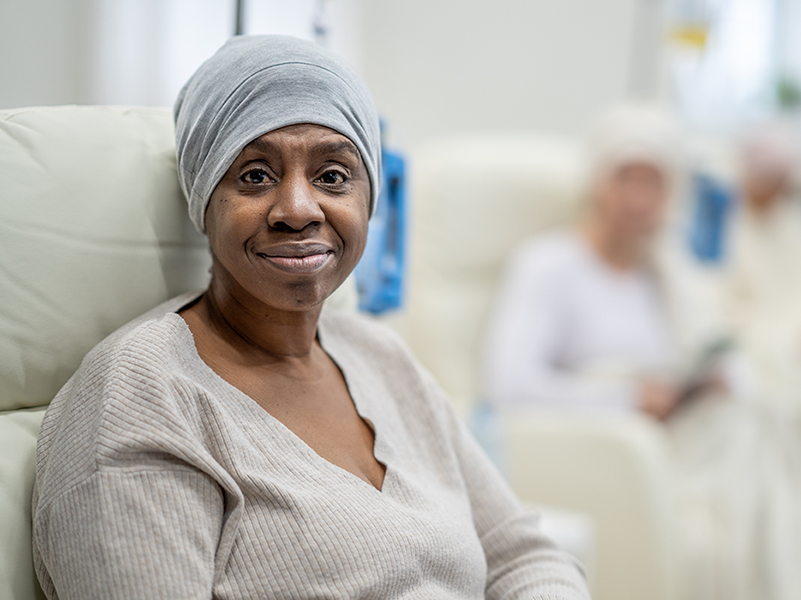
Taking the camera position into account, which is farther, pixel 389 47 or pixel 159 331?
pixel 389 47

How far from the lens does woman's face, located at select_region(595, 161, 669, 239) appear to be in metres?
2.31

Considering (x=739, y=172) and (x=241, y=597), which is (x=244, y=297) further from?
(x=739, y=172)

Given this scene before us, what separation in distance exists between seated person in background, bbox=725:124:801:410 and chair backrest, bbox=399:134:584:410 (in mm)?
900

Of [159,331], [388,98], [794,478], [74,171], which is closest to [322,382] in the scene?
[159,331]

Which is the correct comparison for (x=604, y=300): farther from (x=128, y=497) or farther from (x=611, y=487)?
(x=128, y=497)

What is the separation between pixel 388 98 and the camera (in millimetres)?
2580

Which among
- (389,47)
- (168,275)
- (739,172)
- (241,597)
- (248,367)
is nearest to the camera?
(241,597)

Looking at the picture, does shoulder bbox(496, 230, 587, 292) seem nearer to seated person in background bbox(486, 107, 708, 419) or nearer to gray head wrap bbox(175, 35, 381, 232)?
seated person in background bbox(486, 107, 708, 419)

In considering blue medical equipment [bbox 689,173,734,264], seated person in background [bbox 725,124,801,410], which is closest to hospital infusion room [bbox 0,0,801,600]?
blue medical equipment [bbox 689,173,734,264]

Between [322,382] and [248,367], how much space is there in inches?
4.1

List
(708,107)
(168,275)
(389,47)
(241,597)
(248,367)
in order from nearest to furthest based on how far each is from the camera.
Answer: (241,597)
(248,367)
(168,275)
(389,47)
(708,107)

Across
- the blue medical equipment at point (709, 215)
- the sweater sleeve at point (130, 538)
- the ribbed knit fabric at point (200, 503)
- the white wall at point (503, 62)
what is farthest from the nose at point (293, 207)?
the blue medical equipment at point (709, 215)

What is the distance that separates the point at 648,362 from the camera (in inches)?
89.1

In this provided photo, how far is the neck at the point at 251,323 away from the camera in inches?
32.4
